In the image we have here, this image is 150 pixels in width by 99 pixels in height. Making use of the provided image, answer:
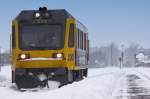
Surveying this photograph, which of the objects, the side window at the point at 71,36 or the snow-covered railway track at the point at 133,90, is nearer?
the snow-covered railway track at the point at 133,90

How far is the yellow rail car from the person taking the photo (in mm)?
23844

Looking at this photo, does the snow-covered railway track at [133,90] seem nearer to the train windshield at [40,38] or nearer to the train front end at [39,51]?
the train front end at [39,51]

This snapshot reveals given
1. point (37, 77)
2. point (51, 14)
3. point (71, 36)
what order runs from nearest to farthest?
point (37, 77), point (71, 36), point (51, 14)

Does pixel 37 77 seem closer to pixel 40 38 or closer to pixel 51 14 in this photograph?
pixel 40 38

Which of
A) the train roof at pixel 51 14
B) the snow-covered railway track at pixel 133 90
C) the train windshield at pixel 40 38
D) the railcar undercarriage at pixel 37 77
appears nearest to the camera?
the snow-covered railway track at pixel 133 90

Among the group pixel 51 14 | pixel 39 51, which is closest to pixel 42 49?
pixel 39 51

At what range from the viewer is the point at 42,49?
24031 mm

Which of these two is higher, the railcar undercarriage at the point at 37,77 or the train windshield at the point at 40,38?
the train windshield at the point at 40,38

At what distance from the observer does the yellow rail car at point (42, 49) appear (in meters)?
23.8

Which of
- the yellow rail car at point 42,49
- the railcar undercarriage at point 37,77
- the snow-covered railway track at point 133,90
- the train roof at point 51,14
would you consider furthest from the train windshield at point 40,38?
the snow-covered railway track at point 133,90

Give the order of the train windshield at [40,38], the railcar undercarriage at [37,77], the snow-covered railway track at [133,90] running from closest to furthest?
the snow-covered railway track at [133,90], the railcar undercarriage at [37,77], the train windshield at [40,38]

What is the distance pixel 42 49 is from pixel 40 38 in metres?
0.54

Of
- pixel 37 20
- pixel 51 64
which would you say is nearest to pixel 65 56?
pixel 51 64

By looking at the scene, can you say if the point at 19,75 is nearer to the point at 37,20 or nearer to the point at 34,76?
the point at 34,76
